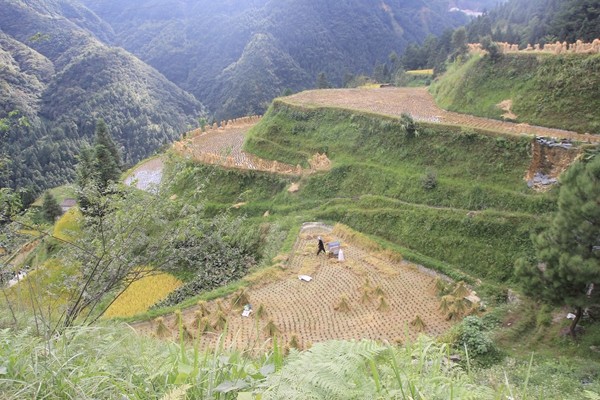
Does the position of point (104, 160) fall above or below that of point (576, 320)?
below

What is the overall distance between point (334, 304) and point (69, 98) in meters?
85.0

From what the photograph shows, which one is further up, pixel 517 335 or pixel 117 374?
pixel 117 374

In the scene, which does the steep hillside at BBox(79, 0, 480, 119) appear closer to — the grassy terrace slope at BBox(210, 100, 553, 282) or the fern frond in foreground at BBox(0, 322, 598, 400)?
the grassy terrace slope at BBox(210, 100, 553, 282)

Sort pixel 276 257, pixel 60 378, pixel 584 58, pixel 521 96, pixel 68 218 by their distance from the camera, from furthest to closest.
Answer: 1. pixel 68 218
2. pixel 521 96
3. pixel 584 58
4. pixel 276 257
5. pixel 60 378

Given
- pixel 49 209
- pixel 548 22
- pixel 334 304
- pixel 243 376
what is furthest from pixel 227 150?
pixel 548 22

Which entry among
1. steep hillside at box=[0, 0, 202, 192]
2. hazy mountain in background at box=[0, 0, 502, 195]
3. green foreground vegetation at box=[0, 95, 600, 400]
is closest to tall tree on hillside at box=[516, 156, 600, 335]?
green foreground vegetation at box=[0, 95, 600, 400]

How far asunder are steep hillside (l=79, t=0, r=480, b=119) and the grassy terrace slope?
203 feet

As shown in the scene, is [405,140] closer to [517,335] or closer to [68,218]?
[517,335]

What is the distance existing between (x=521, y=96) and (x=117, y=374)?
2076 centimetres

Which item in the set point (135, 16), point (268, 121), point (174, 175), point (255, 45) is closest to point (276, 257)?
point (174, 175)

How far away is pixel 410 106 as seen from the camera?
2408 centimetres

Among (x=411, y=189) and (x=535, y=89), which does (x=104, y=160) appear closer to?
(x=411, y=189)

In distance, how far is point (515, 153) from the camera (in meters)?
16.6

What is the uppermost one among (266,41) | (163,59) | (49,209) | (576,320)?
(266,41)
